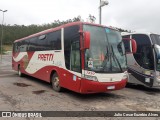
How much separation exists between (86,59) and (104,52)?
2.90ft

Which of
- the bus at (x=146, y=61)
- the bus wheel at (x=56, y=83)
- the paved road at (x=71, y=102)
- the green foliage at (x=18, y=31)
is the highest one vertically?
the green foliage at (x=18, y=31)

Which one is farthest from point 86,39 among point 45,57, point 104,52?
point 45,57

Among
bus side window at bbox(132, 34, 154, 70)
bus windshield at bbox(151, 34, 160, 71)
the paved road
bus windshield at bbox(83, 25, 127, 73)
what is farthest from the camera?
bus side window at bbox(132, 34, 154, 70)

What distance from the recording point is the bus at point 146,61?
35.7 ft

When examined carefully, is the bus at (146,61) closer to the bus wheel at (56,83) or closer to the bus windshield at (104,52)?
the bus windshield at (104,52)

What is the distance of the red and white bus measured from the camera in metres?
8.26

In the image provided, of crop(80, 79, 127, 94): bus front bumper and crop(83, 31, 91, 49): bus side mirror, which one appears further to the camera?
crop(80, 79, 127, 94): bus front bumper

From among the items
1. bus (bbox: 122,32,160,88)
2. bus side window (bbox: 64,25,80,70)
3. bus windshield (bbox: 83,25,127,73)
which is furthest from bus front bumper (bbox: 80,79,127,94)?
bus (bbox: 122,32,160,88)

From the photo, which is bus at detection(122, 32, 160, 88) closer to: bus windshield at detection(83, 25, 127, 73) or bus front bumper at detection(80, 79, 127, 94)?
bus windshield at detection(83, 25, 127, 73)

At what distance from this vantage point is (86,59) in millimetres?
8234

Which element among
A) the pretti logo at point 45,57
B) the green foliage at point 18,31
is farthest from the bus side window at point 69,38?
the green foliage at point 18,31

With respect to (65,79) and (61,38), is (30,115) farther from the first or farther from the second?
(61,38)

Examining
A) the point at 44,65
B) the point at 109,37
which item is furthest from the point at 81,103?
the point at 44,65

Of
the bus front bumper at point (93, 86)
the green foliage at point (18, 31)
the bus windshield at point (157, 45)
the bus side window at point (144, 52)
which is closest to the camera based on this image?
the bus front bumper at point (93, 86)
